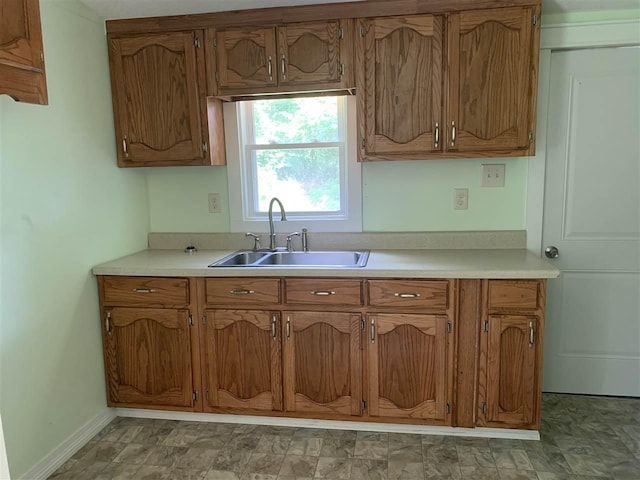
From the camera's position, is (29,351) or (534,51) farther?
(534,51)

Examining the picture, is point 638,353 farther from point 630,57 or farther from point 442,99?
point 442,99

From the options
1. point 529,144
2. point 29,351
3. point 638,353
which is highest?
point 529,144

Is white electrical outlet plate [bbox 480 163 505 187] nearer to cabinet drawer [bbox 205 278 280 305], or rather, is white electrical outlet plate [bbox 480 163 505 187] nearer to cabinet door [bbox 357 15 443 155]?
cabinet door [bbox 357 15 443 155]

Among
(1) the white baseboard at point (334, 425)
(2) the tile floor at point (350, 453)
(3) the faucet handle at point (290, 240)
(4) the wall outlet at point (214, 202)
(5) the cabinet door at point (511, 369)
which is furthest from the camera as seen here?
(4) the wall outlet at point (214, 202)

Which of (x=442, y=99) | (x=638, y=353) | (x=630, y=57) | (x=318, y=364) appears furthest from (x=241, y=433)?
(x=630, y=57)

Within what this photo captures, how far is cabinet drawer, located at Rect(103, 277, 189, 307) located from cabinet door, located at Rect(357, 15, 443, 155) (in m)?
1.22

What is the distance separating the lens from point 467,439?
2369 millimetres

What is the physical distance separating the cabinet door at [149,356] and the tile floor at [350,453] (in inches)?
6.5

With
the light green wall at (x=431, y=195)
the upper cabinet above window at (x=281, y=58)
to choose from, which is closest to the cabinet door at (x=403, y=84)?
the upper cabinet above window at (x=281, y=58)

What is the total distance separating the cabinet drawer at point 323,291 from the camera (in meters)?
2.33

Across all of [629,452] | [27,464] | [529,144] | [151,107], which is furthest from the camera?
[151,107]

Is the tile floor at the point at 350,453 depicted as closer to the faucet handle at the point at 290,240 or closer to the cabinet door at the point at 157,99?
the faucet handle at the point at 290,240

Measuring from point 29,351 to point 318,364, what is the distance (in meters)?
1.29

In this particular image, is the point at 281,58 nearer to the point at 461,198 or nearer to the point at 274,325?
the point at 461,198
